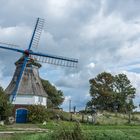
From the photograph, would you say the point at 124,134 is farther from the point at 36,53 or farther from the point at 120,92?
the point at 120,92

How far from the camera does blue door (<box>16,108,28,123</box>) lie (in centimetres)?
5021

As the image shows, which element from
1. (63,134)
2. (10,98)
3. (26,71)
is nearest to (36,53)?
(26,71)

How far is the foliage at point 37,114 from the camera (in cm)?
4834

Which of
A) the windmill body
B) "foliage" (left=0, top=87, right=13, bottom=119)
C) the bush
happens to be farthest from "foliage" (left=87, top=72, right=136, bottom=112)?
the bush

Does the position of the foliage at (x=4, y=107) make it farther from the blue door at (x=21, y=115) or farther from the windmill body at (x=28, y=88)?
the windmill body at (x=28, y=88)

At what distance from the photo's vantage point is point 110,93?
70438mm

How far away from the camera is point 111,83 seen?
73.2 metres

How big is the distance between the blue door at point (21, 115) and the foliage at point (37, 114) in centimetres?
125

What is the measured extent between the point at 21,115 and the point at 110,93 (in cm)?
2403

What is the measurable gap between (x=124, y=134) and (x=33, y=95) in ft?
99.6

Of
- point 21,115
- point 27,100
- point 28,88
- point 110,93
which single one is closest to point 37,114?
point 21,115

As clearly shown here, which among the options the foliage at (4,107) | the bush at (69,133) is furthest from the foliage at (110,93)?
the bush at (69,133)

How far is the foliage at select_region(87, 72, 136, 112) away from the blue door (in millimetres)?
22161

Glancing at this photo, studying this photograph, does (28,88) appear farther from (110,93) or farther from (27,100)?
(110,93)
